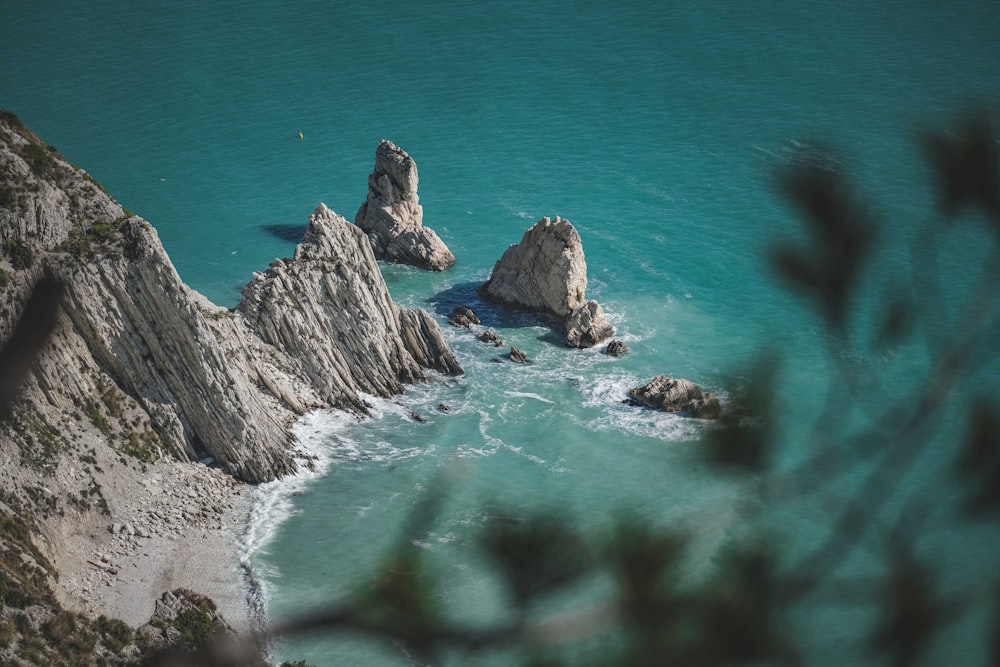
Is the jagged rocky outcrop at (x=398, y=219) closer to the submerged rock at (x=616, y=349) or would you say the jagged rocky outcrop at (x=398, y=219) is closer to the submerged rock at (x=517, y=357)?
the submerged rock at (x=517, y=357)

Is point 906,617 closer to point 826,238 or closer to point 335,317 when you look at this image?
point 826,238

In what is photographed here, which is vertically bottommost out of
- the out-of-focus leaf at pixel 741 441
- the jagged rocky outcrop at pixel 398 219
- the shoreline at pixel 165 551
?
the shoreline at pixel 165 551

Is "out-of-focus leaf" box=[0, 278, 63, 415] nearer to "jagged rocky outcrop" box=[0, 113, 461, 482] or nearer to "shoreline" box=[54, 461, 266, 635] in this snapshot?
"shoreline" box=[54, 461, 266, 635]

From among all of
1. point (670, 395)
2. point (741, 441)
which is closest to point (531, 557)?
point (741, 441)

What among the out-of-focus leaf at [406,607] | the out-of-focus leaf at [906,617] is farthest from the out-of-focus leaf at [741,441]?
the out-of-focus leaf at [406,607]

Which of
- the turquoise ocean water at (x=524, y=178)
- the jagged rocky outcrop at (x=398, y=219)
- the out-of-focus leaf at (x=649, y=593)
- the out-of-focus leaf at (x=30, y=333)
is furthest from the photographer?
the jagged rocky outcrop at (x=398, y=219)

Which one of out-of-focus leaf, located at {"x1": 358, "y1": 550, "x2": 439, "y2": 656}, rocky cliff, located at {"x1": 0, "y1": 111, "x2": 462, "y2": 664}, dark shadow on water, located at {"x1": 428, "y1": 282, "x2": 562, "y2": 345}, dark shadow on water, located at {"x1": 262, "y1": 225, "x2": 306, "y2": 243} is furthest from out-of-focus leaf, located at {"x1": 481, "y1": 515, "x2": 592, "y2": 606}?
dark shadow on water, located at {"x1": 262, "y1": 225, "x2": 306, "y2": 243}

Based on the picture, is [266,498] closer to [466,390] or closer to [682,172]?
[466,390]
